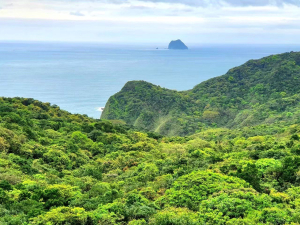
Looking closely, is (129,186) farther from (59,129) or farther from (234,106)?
(234,106)

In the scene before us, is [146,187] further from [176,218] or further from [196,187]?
[176,218]

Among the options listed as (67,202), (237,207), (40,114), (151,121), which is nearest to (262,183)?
(237,207)

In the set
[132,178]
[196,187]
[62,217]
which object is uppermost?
[62,217]

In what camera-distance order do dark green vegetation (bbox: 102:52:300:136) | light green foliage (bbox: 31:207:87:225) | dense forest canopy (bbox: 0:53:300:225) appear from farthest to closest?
dark green vegetation (bbox: 102:52:300:136), dense forest canopy (bbox: 0:53:300:225), light green foliage (bbox: 31:207:87:225)

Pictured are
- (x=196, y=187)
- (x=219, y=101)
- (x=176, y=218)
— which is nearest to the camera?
(x=176, y=218)

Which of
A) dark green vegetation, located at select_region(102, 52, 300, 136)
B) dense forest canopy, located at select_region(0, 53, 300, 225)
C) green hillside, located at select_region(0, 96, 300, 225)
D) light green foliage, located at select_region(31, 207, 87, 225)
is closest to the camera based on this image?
light green foliage, located at select_region(31, 207, 87, 225)

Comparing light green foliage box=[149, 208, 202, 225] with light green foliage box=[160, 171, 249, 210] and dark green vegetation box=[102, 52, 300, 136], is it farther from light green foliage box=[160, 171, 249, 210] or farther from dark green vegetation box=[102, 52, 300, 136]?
dark green vegetation box=[102, 52, 300, 136]

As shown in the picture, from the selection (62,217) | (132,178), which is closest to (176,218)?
(62,217)

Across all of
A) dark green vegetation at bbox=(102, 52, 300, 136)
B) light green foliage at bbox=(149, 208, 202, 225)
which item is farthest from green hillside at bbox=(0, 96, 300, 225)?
dark green vegetation at bbox=(102, 52, 300, 136)
